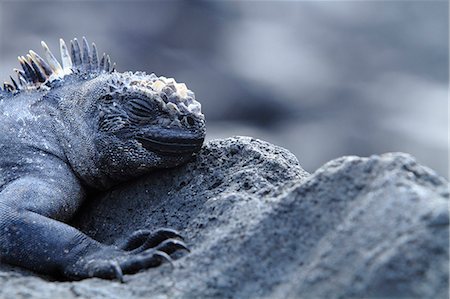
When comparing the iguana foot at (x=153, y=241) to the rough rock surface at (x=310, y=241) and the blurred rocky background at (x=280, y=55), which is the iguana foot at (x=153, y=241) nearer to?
the rough rock surface at (x=310, y=241)

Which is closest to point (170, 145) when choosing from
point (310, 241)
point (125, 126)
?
point (125, 126)

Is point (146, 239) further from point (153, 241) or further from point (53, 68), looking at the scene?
point (53, 68)

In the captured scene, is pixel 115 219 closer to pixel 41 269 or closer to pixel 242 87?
pixel 41 269

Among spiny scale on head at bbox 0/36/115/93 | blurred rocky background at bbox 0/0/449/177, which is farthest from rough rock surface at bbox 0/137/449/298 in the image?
blurred rocky background at bbox 0/0/449/177

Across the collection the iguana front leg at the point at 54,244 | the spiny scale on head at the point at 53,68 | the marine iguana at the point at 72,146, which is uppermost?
the spiny scale on head at the point at 53,68

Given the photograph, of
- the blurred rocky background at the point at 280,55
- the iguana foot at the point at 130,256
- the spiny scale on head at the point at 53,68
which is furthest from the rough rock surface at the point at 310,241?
the blurred rocky background at the point at 280,55

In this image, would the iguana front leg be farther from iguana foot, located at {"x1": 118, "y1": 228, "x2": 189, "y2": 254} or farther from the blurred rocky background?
the blurred rocky background

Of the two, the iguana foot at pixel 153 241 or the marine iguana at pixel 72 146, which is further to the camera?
the marine iguana at pixel 72 146

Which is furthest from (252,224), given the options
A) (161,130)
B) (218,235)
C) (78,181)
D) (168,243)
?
(78,181)
